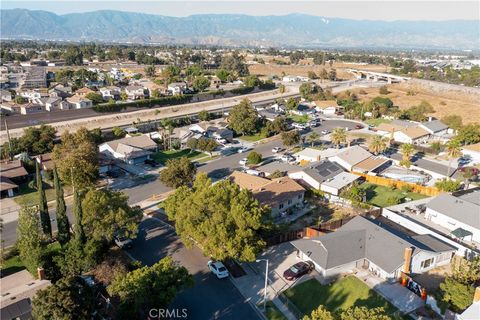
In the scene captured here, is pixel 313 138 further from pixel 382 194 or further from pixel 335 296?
pixel 335 296

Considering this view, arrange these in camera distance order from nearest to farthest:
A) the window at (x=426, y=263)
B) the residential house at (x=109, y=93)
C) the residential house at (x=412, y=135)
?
the window at (x=426, y=263) < the residential house at (x=412, y=135) < the residential house at (x=109, y=93)

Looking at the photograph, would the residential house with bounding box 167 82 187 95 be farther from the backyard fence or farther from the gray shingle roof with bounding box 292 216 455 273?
the gray shingle roof with bounding box 292 216 455 273

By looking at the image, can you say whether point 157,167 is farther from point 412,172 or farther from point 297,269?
point 412,172

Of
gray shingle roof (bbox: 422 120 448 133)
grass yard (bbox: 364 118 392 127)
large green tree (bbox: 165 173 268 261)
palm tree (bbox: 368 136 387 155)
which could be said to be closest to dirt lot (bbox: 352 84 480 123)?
grass yard (bbox: 364 118 392 127)

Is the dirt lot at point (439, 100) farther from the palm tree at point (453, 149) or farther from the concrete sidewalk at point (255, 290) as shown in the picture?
the concrete sidewalk at point (255, 290)

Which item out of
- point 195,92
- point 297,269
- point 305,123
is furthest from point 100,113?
point 297,269

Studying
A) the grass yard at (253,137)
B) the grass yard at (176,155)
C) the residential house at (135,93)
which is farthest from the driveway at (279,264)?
the residential house at (135,93)

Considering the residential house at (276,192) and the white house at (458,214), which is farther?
the residential house at (276,192)

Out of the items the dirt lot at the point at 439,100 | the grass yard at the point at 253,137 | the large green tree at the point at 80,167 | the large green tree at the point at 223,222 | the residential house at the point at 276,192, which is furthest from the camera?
the dirt lot at the point at 439,100
